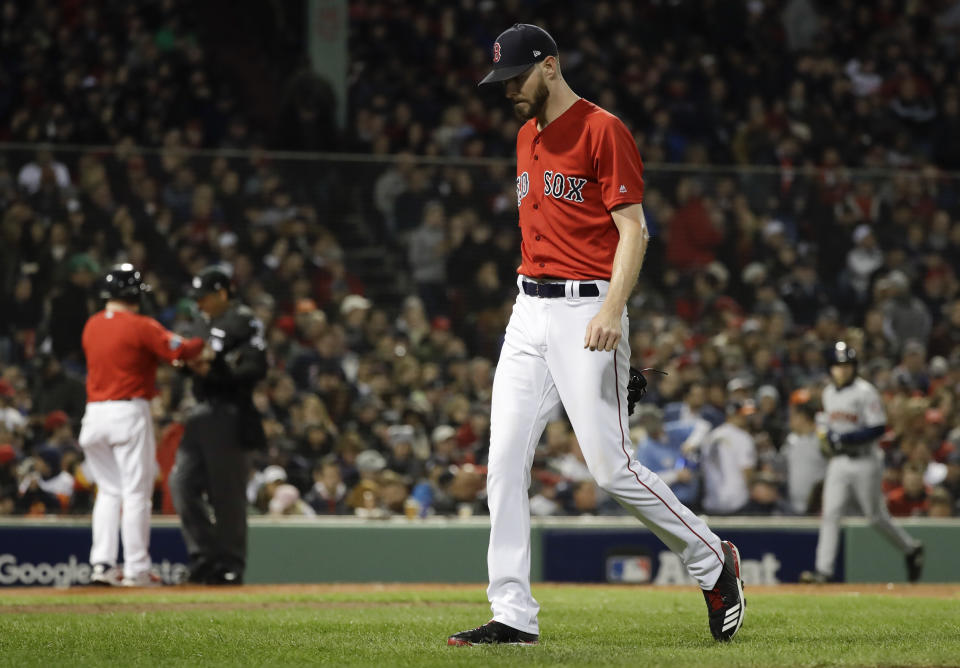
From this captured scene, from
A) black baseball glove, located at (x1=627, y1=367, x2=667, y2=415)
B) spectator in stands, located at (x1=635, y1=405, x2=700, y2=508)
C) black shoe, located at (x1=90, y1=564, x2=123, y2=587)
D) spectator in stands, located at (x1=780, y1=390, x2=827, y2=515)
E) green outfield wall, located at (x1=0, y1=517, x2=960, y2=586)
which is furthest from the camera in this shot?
spectator in stands, located at (x1=780, y1=390, x2=827, y2=515)

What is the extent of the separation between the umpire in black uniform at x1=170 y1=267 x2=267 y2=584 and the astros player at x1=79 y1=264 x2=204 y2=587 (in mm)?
228

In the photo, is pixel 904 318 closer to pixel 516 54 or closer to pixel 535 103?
pixel 535 103

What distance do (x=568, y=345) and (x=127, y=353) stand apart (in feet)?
14.2

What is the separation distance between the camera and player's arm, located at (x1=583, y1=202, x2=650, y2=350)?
4.58 meters

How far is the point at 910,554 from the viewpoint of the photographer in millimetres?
11070

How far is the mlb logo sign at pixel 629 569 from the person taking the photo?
11.2 metres

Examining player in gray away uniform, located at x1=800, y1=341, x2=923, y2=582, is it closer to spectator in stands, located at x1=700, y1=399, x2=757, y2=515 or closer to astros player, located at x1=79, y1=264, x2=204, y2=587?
spectator in stands, located at x1=700, y1=399, x2=757, y2=515

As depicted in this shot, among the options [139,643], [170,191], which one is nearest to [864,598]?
Result: [139,643]

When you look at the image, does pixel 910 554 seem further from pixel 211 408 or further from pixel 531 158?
pixel 531 158

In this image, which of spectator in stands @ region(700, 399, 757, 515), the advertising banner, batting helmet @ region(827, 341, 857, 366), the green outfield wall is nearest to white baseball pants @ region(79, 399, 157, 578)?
the green outfield wall

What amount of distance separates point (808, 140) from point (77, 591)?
11893mm

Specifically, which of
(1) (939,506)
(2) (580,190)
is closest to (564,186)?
(2) (580,190)

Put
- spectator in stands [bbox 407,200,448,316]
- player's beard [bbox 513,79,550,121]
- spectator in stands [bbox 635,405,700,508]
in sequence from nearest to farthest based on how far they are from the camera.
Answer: player's beard [bbox 513,79,550,121], spectator in stands [bbox 635,405,700,508], spectator in stands [bbox 407,200,448,316]

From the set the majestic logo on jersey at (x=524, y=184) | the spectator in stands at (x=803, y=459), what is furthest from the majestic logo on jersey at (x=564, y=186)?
the spectator in stands at (x=803, y=459)
